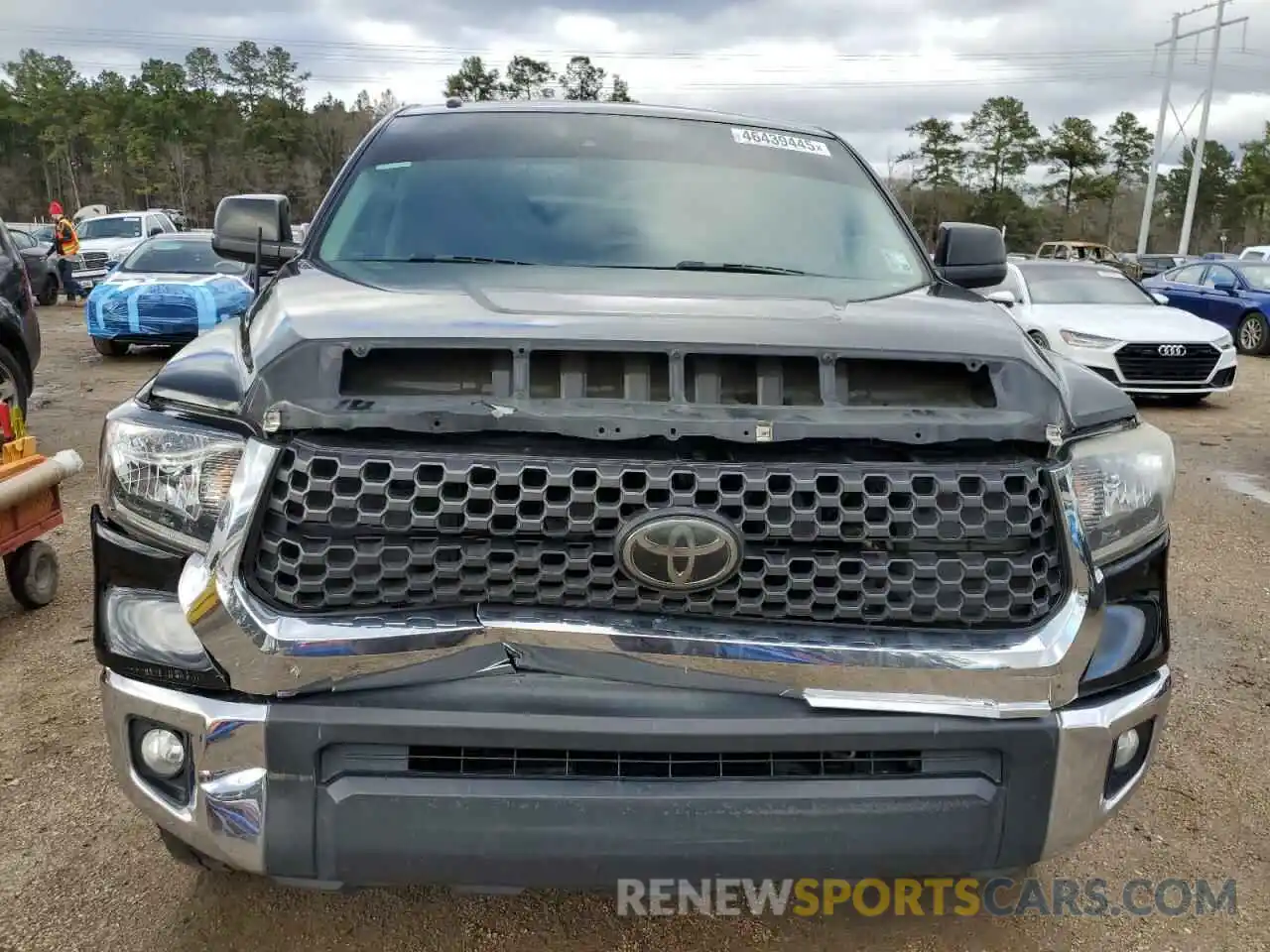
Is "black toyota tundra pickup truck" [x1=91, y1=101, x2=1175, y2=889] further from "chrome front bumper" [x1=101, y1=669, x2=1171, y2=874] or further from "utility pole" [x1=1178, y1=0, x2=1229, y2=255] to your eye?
"utility pole" [x1=1178, y1=0, x2=1229, y2=255]

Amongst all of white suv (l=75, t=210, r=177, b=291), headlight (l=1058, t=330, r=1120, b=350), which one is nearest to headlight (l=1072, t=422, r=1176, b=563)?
headlight (l=1058, t=330, r=1120, b=350)

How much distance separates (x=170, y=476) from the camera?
1.91m

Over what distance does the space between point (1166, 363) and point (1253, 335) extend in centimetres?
669

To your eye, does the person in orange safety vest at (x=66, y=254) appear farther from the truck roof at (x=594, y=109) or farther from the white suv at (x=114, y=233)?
the truck roof at (x=594, y=109)

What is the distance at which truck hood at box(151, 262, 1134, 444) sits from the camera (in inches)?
72.6

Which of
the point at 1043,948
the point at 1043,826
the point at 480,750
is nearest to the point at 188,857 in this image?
the point at 480,750

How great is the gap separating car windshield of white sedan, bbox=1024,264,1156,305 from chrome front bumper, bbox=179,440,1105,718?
35.0 ft

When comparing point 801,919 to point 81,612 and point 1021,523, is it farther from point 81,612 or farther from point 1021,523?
point 81,612

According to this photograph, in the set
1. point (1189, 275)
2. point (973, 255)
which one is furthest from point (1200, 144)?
point (973, 255)

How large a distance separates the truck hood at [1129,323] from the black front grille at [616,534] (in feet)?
32.1

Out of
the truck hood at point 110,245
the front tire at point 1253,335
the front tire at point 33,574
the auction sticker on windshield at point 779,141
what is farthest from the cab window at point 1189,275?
the truck hood at point 110,245

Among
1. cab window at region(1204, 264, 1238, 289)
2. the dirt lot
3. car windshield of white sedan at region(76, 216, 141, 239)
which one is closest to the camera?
the dirt lot

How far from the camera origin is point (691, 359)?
1926 millimetres

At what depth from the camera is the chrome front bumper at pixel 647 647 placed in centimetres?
180
